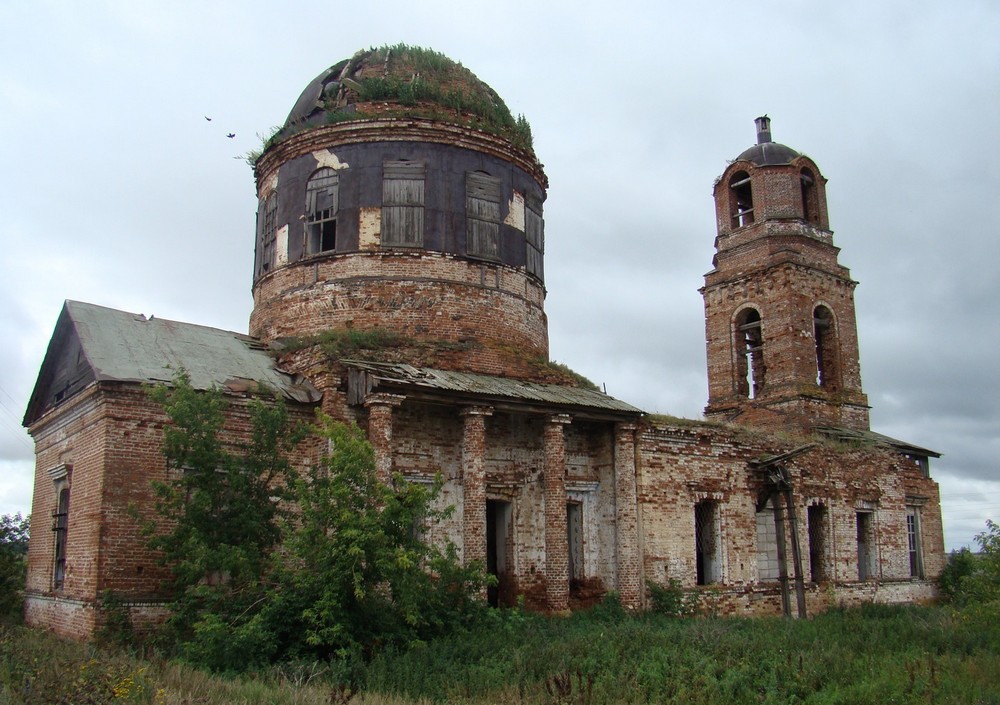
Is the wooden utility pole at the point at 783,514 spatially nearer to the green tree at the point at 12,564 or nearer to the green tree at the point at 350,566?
the green tree at the point at 350,566

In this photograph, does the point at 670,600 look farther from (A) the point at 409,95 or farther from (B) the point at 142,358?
(A) the point at 409,95

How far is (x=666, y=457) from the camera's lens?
16.9m

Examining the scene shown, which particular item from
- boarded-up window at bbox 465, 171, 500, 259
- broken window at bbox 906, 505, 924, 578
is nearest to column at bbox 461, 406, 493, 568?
boarded-up window at bbox 465, 171, 500, 259

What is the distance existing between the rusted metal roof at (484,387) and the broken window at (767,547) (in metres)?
4.36

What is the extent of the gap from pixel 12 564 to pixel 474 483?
8.87m

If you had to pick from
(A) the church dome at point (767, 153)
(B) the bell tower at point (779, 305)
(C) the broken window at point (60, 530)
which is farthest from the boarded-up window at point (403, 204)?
(A) the church dome at point (767, 153)

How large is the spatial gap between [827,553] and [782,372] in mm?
6047

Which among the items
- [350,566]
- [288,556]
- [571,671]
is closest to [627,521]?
[571,671]

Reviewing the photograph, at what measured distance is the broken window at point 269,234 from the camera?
58.9 feet

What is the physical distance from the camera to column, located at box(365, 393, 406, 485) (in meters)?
13.1

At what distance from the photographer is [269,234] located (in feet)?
59.8

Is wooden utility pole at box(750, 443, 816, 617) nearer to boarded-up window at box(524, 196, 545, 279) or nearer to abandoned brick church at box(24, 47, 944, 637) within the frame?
abandoned brick church at box(24, 47, 944, 637)

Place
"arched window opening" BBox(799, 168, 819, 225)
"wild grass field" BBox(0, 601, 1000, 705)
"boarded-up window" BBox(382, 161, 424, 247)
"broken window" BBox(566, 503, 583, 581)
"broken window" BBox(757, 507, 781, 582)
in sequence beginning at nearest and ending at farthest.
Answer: "wild grass field" BBox(0, 601, 1000, 705) → "broken window" BBox(566, 503, 583, 581) → "boarded-up window" BBox(382, 161, 424, 247) → "broken window" BBox(757, 507, 781, 582) → "arched window opening" BBox(799, 168, 819, 225)

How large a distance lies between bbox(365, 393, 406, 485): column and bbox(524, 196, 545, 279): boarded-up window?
229 inches
